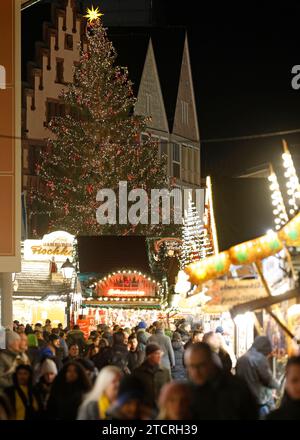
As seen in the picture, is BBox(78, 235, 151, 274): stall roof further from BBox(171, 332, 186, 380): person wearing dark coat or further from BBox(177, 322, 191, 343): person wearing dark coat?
BBox(171, 332, 186, 380): person wearing dark coat

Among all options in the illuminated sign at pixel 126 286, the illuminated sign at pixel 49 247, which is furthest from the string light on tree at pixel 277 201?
the illuminated sign at pixel 49 247

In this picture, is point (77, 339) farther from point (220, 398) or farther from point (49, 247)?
point (49, 247)

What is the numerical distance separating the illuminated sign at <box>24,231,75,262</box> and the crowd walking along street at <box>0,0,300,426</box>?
0.16 ft

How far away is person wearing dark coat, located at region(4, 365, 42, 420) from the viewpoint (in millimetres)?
12250

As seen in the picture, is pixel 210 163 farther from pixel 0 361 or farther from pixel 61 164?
pixel 0 361

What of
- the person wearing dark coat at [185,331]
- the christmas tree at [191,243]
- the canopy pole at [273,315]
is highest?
the christmas tree at [191,243]

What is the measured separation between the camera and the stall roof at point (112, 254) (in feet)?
123

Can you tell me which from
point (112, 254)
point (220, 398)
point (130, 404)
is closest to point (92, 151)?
point (112, 254)

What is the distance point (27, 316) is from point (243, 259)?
26.6 metres

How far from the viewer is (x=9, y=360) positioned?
1555 centimetres

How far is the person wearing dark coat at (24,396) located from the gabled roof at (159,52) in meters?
50.2

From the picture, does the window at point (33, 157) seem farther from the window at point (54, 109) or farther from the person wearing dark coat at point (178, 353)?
the person wearing dark coat at point (178, 353)
